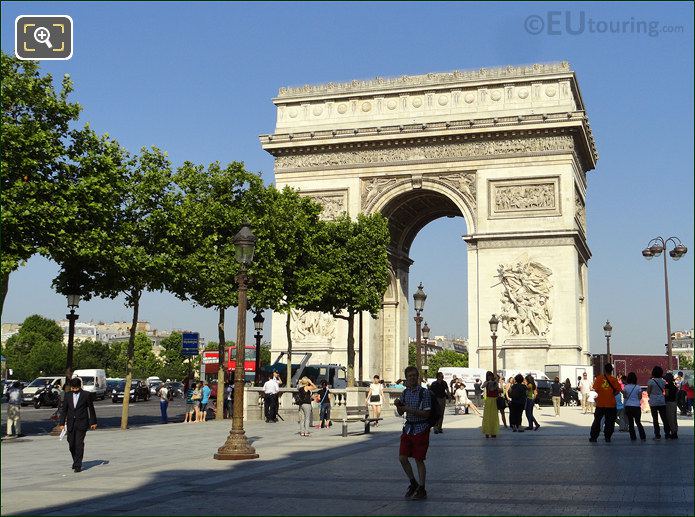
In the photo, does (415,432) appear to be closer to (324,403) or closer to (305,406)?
(305,406)

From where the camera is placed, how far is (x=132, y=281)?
29.2 metres

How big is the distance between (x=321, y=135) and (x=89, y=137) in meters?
28.6

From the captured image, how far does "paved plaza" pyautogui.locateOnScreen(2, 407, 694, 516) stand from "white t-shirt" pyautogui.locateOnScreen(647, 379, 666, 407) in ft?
3.38

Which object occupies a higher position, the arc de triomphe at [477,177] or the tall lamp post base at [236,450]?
the arc de triomphe at [477,177]

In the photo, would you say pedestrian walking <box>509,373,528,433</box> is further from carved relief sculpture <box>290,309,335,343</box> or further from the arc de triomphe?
carved relief sculpture <box>290,309,335,343</box>

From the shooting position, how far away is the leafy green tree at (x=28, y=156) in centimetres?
2389

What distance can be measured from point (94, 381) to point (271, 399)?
32.2 meters

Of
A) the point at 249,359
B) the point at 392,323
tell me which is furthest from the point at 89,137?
the point at 249,359

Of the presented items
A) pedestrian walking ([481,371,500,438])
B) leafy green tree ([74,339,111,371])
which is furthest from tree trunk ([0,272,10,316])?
leafy green tree ([74,339,111,371])

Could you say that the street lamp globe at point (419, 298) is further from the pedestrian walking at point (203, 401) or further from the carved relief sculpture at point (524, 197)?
the carved relief sculpture at point (524, 197)

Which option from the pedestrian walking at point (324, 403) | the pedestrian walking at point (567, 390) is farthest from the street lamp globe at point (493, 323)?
the pedestrian walking at point (324, 403)

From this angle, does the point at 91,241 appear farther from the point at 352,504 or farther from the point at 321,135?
the point at 321,135

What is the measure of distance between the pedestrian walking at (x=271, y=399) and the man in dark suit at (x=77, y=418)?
15550mm

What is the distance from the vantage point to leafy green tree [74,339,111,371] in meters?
126
